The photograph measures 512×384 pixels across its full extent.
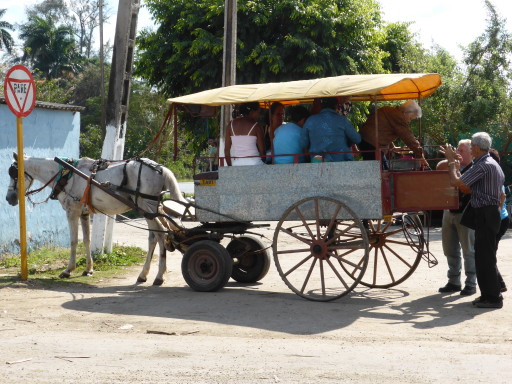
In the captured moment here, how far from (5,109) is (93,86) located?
42.7 metres

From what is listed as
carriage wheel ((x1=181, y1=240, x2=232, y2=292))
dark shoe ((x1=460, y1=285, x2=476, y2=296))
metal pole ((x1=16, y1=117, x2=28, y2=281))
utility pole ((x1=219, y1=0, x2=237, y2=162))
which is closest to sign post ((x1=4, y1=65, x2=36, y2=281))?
metal pole ((x1=16, y1=117, x2=28, y2=281))

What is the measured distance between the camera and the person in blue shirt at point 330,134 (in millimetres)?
9445

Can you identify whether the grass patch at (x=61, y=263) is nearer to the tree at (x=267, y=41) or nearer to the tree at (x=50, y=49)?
the tree at (x=267, y=41)

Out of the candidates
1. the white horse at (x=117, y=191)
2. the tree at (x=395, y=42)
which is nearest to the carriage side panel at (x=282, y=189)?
the white horse at (x=117, y=191)

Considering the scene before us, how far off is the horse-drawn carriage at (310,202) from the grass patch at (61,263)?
1.84m

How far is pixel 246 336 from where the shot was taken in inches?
302

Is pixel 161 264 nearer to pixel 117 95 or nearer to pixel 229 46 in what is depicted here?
pixel 117 95

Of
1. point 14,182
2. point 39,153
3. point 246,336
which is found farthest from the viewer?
point 39,153

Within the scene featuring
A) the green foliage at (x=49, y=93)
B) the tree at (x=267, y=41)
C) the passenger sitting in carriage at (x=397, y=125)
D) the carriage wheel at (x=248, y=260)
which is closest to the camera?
the passenger sitting in carriage at (x=397, y=125)

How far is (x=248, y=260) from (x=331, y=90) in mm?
3098

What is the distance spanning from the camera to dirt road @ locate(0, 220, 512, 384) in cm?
608

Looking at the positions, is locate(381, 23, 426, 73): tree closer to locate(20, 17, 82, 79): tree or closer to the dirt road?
the dirt road

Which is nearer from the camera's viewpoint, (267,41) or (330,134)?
(330,134)

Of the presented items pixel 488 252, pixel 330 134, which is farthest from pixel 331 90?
pixel 488 252
